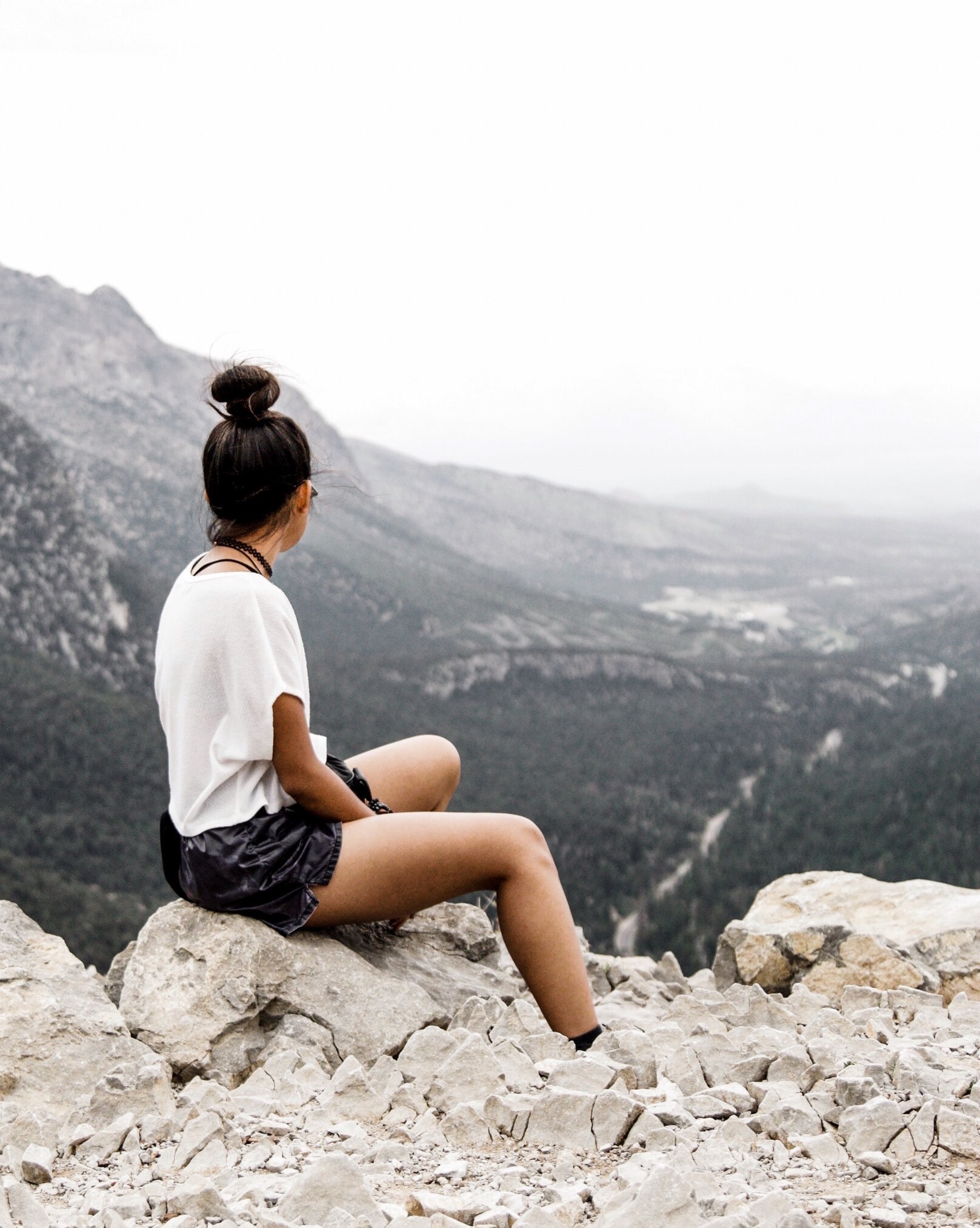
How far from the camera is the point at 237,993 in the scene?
4984 mm

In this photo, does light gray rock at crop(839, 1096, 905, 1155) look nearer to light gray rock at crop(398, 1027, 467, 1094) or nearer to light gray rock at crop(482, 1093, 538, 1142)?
light gray rock at crop(482, 1093, 538, 1142)

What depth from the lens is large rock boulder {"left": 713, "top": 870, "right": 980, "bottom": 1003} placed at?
7043mm

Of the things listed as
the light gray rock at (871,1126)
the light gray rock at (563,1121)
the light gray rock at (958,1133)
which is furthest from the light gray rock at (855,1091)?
the light gray rock at (563,1121)

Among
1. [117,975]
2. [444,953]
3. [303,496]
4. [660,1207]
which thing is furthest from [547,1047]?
[117,975]

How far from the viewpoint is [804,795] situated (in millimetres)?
82188

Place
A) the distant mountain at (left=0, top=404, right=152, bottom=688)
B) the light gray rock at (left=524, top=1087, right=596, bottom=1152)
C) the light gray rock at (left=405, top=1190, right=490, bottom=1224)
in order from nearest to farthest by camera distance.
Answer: the light gray rock at (left=405, top=1190, right=490, bottom=1224), the light gray rock at (left=524, top=1087, right=596, bottom=1152), the distant mountain at (left=0, top=404, right=152, bottom=688)

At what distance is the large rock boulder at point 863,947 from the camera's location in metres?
7.04

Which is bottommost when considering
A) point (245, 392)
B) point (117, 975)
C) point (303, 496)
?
point (117, 975)

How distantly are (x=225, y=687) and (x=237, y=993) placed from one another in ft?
4.86

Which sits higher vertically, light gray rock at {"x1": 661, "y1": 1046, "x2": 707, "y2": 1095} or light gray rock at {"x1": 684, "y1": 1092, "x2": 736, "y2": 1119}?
light gray rock at {"x1": 684, "y1": 1092, "x2": 736, "y2": 1119}

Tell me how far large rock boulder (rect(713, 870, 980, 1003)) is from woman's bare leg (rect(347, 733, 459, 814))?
275cm

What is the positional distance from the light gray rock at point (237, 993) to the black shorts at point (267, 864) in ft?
0.47

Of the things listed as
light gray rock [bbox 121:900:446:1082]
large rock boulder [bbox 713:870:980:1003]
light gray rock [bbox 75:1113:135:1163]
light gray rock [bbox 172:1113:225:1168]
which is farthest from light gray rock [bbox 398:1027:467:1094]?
large rock boulder [bbox 713:870:980:1003]

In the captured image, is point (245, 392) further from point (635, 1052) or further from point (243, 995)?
point (635, 1052)
